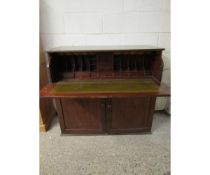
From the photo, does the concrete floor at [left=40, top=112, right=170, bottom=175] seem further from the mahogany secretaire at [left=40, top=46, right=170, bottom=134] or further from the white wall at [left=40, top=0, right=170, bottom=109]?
the white wall at [left=40, top=0, right=170, bottom=109]

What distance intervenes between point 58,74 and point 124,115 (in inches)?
31.6

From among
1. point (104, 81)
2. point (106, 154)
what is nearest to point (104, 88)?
point (104, 81)

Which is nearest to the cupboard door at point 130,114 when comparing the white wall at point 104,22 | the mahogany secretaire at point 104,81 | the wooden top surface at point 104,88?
the mahogany secretaire at point 104,81

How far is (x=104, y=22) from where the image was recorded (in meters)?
2.05

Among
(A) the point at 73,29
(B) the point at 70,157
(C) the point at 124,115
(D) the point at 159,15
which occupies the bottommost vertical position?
(B) the point at 70,157

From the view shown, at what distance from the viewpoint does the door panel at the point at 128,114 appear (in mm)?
1835

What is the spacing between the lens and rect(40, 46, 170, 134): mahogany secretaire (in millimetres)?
1732

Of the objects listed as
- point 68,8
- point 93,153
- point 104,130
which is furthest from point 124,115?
point 68,8

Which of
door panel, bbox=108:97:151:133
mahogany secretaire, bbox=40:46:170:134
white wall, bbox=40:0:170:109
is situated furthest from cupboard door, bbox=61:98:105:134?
white wall, bbox=40:0:170:109

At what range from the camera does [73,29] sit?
Answer: 208 cm
